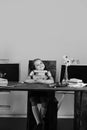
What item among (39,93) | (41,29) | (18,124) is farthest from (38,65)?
(18,124)

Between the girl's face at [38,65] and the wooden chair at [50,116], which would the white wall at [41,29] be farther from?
the wooden chair at [50,116]

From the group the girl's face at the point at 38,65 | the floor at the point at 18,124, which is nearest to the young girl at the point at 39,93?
the girl's face at the point at 38,65

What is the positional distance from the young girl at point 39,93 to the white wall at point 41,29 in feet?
1.11

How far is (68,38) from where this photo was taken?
2727 millimetres

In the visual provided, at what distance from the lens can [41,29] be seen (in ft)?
8.89

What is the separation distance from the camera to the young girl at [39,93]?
7.41ft

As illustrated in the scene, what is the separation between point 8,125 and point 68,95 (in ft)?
2.70

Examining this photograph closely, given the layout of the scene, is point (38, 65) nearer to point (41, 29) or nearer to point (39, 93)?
point (39, 93)

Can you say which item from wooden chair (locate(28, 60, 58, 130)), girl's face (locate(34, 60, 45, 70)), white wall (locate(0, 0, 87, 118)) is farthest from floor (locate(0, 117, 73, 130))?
girl's face (locate(34, 60, 45, 70))

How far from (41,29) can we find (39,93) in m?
0.81

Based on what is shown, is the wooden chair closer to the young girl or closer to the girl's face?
the young girl

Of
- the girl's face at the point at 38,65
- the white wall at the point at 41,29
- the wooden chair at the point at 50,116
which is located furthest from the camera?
the white wall at the point at 41,29

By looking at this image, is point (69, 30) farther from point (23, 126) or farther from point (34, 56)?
point (23, 126)

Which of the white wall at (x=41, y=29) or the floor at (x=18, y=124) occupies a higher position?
the white wall at (x=41, y=29)
